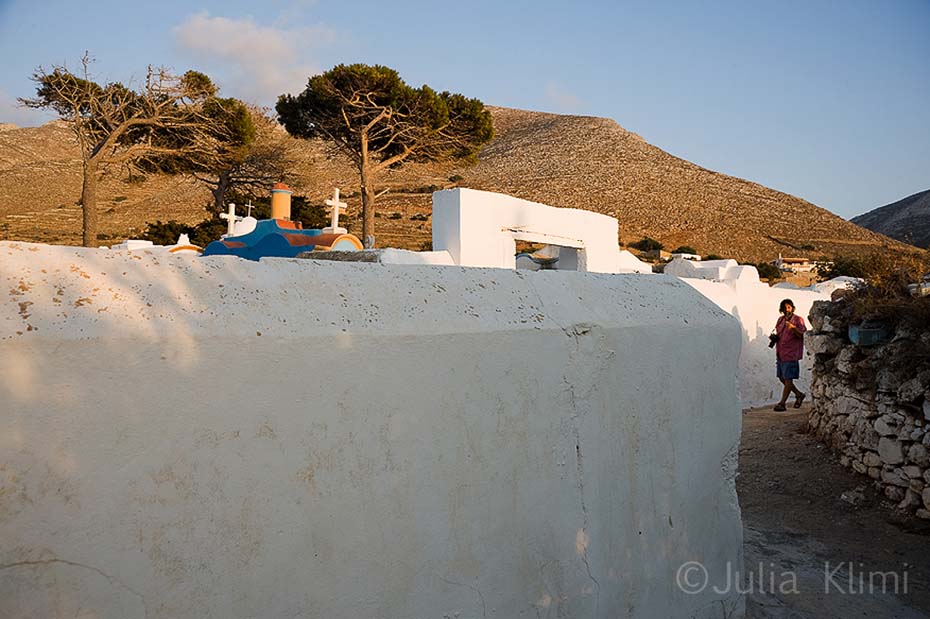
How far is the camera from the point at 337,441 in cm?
169

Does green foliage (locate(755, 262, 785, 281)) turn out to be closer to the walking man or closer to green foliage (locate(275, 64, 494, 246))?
green foliage (locate(275, 64, 494, 246))

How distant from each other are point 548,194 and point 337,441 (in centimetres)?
4000

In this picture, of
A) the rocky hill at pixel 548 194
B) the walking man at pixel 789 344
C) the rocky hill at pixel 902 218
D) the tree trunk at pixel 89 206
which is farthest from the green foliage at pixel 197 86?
the rocky hill at pixel 902 218

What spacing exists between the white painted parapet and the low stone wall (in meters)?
2.52

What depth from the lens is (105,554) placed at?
52.6 inches

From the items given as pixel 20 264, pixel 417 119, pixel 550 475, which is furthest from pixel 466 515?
pixel 417 119

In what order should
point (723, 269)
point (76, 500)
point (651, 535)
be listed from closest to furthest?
point (76, 500) → point (651, 535) → point (723, 269)

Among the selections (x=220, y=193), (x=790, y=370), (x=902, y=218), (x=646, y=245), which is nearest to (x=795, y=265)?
(x=646, y=245)

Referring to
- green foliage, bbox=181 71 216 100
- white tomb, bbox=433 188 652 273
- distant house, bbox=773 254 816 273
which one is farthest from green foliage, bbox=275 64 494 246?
distant house, bbox=773 254 816 273

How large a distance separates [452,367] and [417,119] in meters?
17.1

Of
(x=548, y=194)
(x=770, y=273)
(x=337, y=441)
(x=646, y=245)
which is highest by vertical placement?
(x=548, y=194)

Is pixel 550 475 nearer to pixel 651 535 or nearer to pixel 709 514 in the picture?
pixel 651 535

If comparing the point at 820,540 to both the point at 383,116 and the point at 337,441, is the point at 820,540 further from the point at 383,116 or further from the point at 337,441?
the point at 383,116

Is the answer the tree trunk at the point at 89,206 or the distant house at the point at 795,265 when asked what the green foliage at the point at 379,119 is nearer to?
the tree trunk at the point at 89,206
